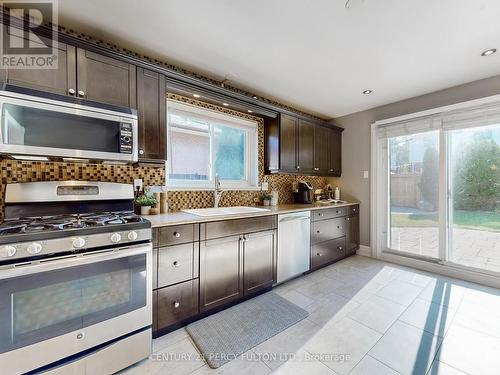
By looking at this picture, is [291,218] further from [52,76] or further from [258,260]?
[52,76]

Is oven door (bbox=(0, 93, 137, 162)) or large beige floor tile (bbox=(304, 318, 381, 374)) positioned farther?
large beige floor tile (bbox=(304, 318, 381, 374))

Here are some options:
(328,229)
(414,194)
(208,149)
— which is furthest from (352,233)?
(208,149)

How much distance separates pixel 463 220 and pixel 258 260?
9.27 feet

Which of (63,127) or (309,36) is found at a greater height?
(309,36)

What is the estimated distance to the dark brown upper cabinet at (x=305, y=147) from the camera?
130 inches

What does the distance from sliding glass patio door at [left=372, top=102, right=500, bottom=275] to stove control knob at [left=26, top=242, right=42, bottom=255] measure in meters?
4.01

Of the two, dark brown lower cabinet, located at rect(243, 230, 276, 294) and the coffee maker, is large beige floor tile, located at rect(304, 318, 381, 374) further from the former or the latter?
the coffee maker

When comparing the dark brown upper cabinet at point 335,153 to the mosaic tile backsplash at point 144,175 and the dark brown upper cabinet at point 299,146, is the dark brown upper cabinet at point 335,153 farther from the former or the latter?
the mosaic tile backsplash at point 144,175

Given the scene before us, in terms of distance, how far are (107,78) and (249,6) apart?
1219mm

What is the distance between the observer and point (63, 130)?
1.50 m

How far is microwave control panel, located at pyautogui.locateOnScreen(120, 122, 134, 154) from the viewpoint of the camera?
169 centimetres

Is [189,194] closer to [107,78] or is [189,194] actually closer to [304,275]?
[107,78]

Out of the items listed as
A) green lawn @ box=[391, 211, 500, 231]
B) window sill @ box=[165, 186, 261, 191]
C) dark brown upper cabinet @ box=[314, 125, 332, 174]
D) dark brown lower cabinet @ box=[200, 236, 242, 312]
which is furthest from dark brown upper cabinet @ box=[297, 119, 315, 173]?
dark brown lower cabinet @ box=[200, 236, 242, 312]

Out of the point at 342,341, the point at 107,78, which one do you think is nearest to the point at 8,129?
the point at 107,78
